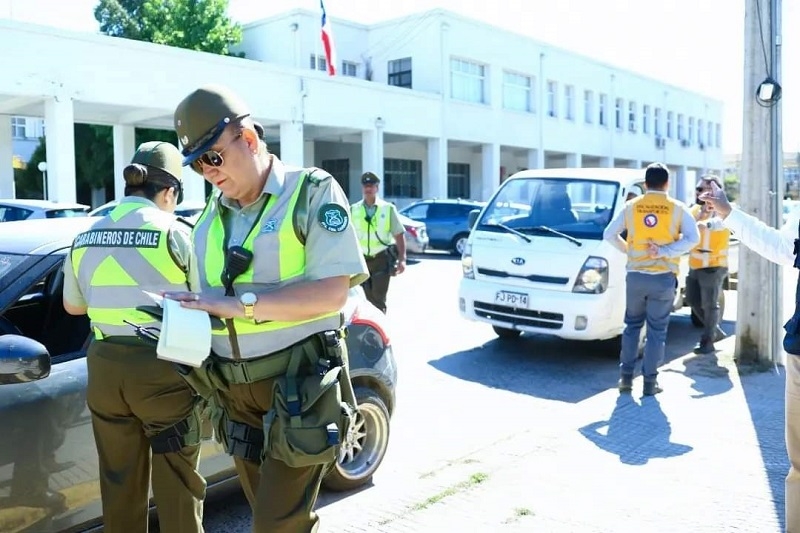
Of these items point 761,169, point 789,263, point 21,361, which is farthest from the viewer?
point 761,169

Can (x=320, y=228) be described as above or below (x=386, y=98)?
below

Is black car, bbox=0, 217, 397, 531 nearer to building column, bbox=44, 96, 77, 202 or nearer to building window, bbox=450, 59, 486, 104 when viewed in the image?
building column, bbox=44, 96, 77, 202

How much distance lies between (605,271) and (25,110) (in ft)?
62.0

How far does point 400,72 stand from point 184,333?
101 feet

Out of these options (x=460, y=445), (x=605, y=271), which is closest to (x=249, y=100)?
(x=605, y=271)

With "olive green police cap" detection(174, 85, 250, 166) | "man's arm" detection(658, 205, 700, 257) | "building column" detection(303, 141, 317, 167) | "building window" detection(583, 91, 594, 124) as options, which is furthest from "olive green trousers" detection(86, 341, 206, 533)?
"building window" detection(583, 91, 594, 124)

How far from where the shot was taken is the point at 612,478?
177 inches

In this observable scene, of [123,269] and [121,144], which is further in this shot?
[121,144]

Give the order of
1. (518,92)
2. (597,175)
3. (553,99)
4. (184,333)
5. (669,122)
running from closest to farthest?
(184,333) < (597,175) < (518,92) < (553,99) < (669,122)

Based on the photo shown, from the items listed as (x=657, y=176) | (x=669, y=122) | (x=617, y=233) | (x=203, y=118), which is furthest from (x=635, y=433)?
(x=669, y=122)

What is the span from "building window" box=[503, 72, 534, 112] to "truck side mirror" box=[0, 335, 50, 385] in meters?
32.6

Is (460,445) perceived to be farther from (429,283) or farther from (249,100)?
(249,100)

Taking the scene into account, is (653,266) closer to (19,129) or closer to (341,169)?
(341,169)

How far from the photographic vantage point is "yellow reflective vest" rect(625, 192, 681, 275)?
6.31 metres
